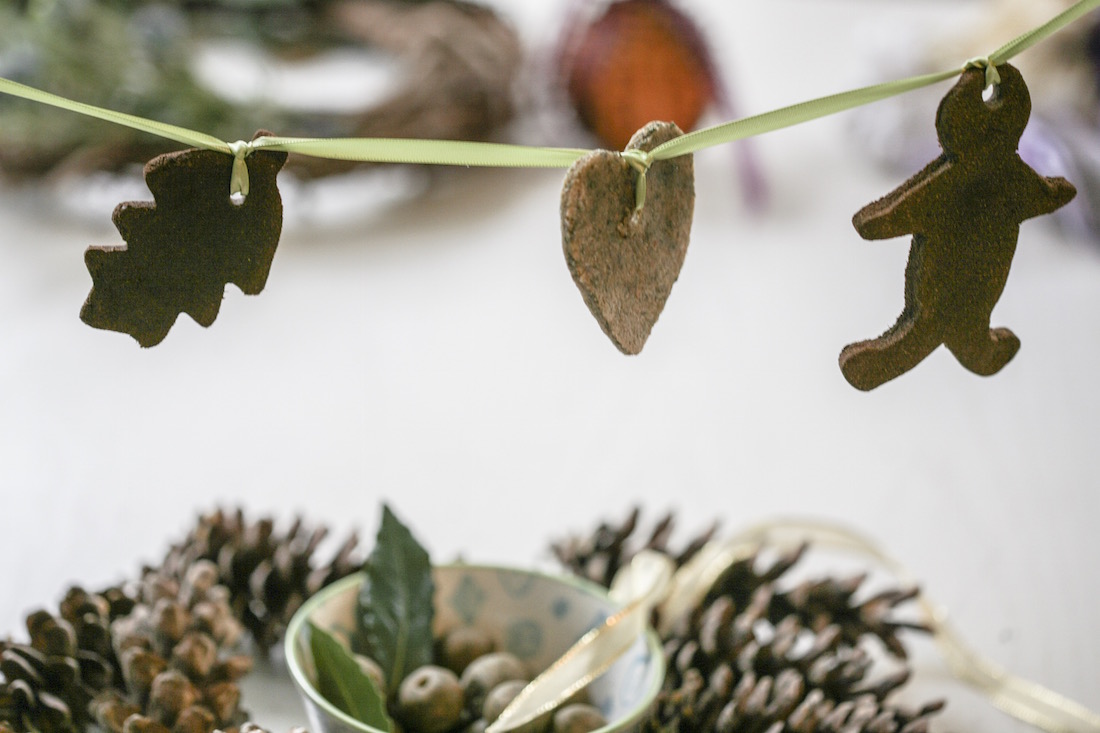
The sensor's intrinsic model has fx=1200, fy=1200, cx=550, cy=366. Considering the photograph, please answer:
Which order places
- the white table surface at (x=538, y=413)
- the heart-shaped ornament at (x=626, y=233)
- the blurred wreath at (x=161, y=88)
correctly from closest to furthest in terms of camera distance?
the heart-shaped ornament at (x=626, y=233) < the white table surface at (x=538, y=413) < the blurred wreath at (x=161, y=88)

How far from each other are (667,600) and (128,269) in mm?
222

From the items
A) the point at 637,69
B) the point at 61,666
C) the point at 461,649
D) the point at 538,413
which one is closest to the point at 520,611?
the point at 461,649

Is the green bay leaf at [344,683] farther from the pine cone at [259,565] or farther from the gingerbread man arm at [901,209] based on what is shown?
the gingerbread man arm at [901,209]

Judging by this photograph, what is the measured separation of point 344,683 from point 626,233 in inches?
6.0

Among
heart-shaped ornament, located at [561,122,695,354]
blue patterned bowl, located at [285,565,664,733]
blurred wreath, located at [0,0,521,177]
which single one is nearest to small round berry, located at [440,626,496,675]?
blue patterned bowl, located at [285,565,664,733]

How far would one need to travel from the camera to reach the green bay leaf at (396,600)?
36 cm

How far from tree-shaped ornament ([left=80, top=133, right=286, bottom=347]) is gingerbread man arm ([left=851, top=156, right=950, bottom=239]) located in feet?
0.43

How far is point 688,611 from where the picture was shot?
41 cm

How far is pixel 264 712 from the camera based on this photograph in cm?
38

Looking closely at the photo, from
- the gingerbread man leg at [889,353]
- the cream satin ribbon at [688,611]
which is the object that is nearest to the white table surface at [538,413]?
the cream satin ribbon at [688,611]

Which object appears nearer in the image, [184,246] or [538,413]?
[184,246]

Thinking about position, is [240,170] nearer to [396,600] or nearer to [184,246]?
[184,246]

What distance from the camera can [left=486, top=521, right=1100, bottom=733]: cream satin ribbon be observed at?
1.10ft

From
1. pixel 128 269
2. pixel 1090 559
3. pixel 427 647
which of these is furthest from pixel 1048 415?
pixel 128 269
